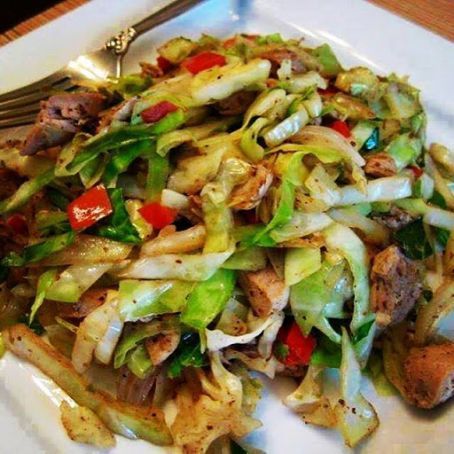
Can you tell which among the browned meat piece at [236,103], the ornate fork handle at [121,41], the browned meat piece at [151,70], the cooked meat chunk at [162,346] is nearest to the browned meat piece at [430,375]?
the cooked meat chunk at [162,346]

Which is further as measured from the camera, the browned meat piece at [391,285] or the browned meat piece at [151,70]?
the browned meat piece at [151,70]

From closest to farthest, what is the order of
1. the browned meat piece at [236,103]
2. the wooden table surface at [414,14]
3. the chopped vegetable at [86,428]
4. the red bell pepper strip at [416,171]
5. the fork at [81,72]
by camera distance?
the chopped vegetable at [86,428] → the browned meat piece at [236,103] → the red bell pepper strip at [416,171] → the fork at [81,72] → the wooden table surface at [414,14]

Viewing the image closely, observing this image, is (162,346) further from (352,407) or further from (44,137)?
(44,137)

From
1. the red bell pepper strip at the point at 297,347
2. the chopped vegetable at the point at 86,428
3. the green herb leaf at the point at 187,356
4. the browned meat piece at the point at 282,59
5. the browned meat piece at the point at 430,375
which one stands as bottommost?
the chopped vegetable at the point at 86,428

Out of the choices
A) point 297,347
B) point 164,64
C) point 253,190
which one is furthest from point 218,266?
point 164,64

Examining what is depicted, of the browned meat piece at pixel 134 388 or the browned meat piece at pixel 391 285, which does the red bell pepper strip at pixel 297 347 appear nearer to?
the browned meat piece at pixel 391 285

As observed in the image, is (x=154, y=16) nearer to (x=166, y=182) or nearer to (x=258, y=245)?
(x=166, y=182)

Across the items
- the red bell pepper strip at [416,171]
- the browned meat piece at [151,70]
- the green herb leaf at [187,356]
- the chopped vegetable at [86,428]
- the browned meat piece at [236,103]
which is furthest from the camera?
the browned meat piece at [151,70]

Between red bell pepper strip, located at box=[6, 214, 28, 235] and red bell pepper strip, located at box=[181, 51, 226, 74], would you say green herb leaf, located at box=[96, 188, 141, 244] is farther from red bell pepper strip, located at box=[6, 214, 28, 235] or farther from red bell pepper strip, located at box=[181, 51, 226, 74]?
red bell pepper strip, located at box=[181, 51, 226, 74]
